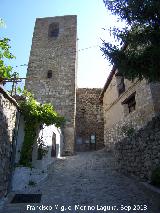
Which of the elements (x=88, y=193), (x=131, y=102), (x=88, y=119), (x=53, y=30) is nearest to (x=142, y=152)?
(x=88, y=193)

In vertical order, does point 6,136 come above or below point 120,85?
below

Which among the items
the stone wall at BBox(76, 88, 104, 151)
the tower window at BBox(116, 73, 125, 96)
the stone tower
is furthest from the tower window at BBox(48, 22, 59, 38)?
the tower window at BBox(116, 73, 125, 96)

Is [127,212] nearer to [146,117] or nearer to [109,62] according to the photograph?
[109,62]

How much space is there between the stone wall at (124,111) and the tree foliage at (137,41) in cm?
160

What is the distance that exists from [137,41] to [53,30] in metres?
15.5

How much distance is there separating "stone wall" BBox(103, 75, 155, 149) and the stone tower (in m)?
2.50

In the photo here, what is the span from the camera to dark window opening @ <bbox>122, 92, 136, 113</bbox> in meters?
11.0

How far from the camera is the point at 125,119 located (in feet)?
38.7

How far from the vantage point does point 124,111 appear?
1202 cm

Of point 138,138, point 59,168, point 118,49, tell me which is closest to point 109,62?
point 118,49

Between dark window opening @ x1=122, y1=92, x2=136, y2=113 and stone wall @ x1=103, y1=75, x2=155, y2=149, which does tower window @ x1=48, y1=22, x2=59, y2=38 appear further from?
dark window opening @ x1=122, y1=92, x2=136, y2=113

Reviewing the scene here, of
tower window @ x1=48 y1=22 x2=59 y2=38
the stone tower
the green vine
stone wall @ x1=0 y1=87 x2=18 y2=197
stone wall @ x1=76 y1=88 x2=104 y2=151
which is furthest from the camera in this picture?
tower window @ x1=48 y1=22 x2=59 y2=38

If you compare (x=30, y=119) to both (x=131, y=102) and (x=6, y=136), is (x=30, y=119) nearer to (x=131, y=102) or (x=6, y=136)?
(x=6, y=136)

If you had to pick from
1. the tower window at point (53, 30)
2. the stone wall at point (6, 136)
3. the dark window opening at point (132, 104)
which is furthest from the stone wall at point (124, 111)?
the tower window at point (53, 30)
